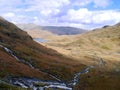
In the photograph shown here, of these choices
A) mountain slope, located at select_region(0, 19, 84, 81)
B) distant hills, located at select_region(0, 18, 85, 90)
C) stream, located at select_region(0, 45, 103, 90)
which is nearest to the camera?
stream, located at select_region(0, 45, 103, 90)

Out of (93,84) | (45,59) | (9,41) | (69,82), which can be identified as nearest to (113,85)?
(93,84)

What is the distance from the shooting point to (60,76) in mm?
137500

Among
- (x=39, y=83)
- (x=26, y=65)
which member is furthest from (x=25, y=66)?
(x=39, y=83)

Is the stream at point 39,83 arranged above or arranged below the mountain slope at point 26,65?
below

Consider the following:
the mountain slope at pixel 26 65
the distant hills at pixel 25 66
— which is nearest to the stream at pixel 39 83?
the distant hills at pixel 25 66

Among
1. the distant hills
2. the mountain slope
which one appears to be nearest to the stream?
the distant hills

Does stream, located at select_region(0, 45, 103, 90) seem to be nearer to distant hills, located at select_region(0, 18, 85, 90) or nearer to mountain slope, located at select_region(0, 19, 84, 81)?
distant hills, located at select_region(0, 18, 85, 90)

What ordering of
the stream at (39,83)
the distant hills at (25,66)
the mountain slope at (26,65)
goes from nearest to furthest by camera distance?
1. the stream at (39,83)
2. the distant hills at (25,66)
3. the mountain slope at (26,65)

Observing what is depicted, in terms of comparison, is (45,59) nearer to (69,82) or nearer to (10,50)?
(10,50)

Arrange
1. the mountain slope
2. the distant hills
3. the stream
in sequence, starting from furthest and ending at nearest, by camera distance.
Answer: the mountain slope < the distant hills < the stream

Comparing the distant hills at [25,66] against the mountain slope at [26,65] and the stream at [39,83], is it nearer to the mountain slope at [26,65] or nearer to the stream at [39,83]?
the mountain slope at [26,65]

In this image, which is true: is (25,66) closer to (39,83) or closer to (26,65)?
(26,65)

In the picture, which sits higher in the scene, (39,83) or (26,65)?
(26,65)

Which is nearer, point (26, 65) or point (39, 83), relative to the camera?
point (39, 83)
